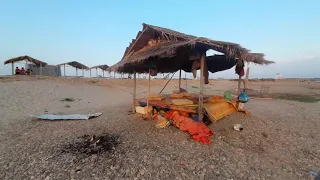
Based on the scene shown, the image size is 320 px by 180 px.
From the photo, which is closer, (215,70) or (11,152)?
(11,152)

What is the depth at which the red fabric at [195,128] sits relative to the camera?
5254mm

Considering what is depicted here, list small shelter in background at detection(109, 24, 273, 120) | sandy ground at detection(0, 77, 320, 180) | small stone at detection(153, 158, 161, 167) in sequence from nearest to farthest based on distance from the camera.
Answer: sandy ground at detection(0, 77, 320, 180) < small stone at detection(153, 158, 161, 167) < small shelter in background at detection(109, 24, 273, 120)

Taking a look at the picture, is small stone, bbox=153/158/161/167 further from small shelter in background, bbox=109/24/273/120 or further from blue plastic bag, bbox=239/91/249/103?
blue plastic bag, bbox=239/91/249/103

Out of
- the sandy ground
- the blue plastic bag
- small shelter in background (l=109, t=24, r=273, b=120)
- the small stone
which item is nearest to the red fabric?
the sandy ground

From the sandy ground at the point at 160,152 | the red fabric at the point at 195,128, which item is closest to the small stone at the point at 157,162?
the sandy ground at the point at 160,152

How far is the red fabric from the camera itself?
5.25 meters

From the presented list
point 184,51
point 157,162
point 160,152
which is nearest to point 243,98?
point 184,51

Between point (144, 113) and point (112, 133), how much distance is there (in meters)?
2.17

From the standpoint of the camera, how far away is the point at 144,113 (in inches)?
317

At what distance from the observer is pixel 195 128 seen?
5.48 m

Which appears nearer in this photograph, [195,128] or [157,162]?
[157,162]

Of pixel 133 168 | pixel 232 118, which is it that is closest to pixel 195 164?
A: pixel 133 168

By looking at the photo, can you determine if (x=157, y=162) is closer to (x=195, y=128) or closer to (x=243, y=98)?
(x=195, y=128)

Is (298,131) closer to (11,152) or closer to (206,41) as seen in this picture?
(206,41)
